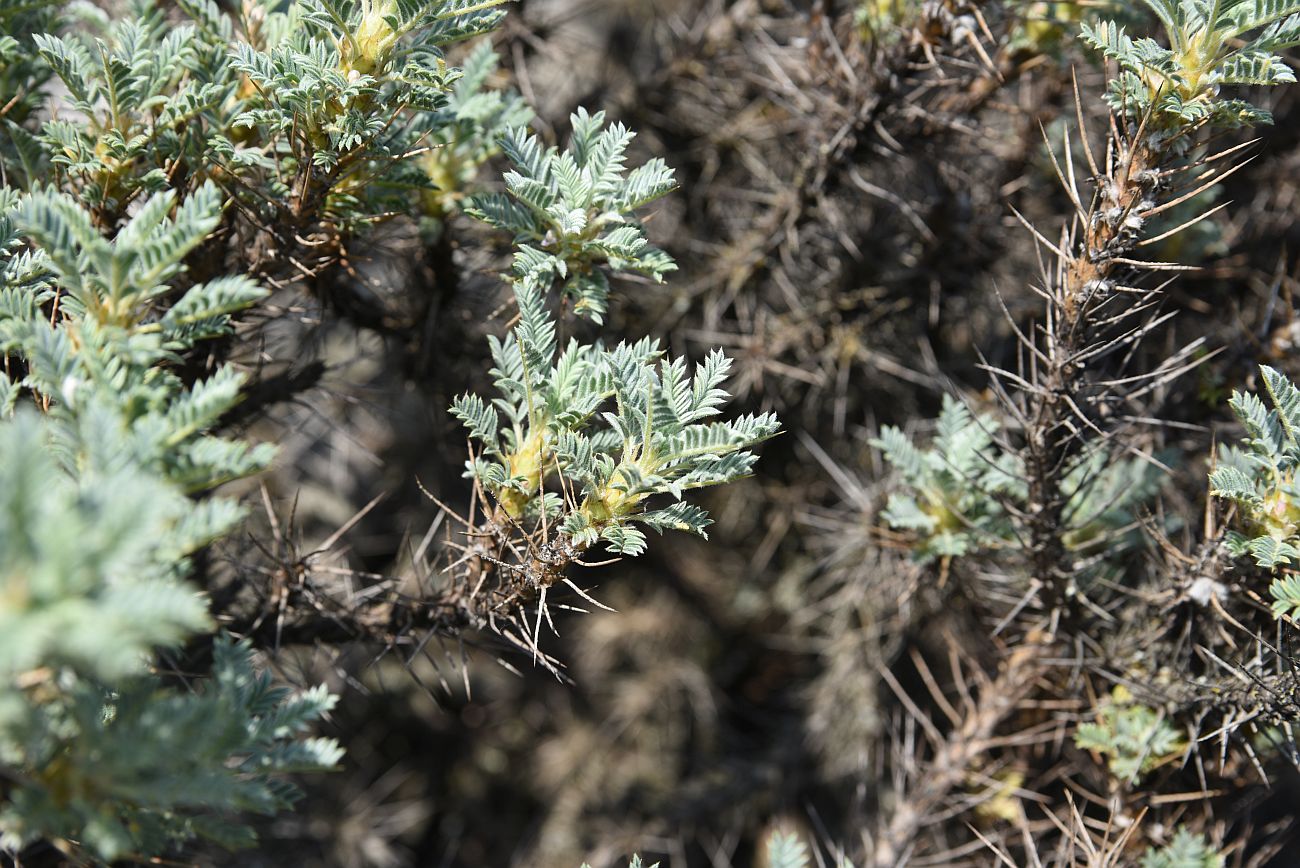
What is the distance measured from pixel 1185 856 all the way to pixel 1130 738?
0.16 meters

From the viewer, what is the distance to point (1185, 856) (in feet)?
3.81

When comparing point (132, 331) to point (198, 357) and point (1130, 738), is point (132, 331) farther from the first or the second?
point (1130, 738)

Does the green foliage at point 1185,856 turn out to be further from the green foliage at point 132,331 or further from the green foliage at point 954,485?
the green foliage at point 132,331

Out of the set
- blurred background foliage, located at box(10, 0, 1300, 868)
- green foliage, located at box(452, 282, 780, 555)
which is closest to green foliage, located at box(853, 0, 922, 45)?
blurred background foliage, located at box(10, 0, 1300, 868)

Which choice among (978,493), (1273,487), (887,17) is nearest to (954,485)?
(978,493)

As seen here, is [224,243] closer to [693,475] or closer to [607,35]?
[693,475]

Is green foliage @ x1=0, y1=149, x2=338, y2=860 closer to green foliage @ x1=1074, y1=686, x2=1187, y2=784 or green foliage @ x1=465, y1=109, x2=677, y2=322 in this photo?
green foliage @ x1=465, y1=109, x2=677, y2=322

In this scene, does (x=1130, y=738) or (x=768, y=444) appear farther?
(x=768, y=444)

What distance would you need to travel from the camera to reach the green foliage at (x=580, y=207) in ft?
3.34

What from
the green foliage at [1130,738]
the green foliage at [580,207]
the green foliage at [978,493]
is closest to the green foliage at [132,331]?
the green foliage at [580,207]

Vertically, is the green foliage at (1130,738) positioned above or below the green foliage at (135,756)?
below

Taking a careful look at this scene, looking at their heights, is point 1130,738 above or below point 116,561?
below

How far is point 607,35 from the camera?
2.21 metres

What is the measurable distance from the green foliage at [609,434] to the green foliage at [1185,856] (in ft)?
2.63
